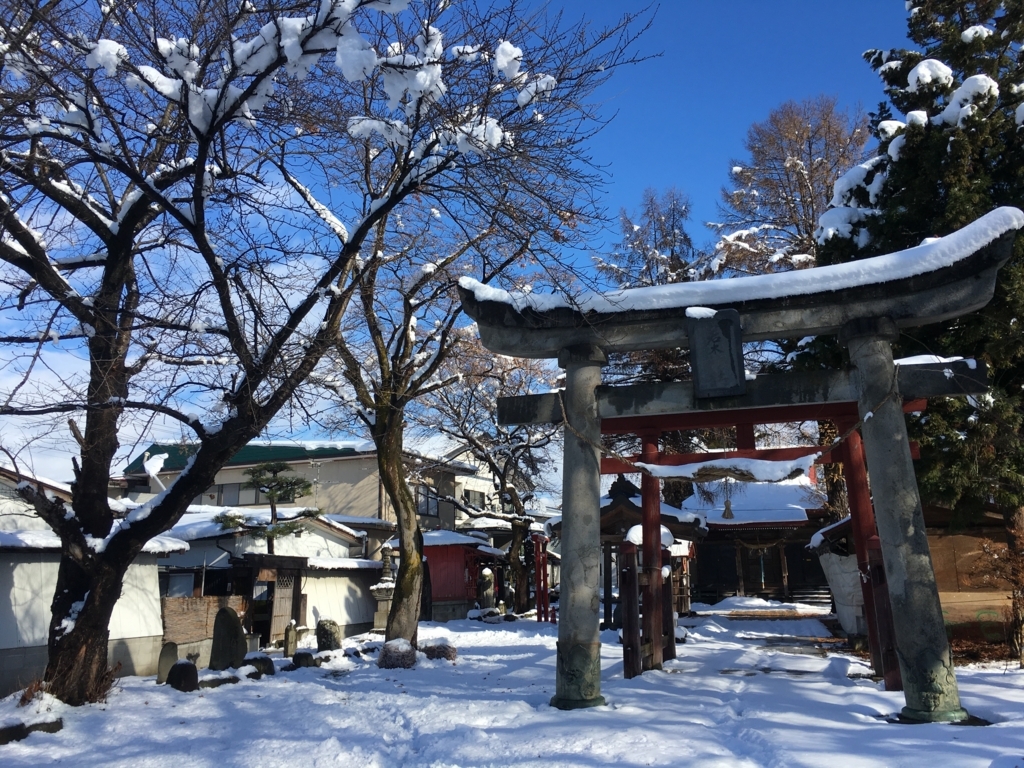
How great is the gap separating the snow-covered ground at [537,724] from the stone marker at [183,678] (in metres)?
0.14

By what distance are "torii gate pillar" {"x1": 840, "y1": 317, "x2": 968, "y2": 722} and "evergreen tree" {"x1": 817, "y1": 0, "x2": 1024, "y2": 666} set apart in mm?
3324

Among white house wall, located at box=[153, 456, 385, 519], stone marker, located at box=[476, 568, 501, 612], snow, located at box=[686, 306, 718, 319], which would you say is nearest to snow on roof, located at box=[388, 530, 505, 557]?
stone marker, located at box=[476, 568, 501, 612]

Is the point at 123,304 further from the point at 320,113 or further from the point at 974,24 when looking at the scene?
the point at 974,24

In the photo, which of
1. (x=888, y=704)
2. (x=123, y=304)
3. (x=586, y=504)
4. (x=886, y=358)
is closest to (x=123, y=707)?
(x=123, y=304)

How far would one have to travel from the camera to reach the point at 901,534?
23.9 feet

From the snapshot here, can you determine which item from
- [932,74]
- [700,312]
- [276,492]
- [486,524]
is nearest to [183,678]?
[700,312]

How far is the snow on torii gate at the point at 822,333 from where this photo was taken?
716 cm

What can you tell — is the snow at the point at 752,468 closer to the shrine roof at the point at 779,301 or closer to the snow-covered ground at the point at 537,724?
the shrine roof at the point at 779,301

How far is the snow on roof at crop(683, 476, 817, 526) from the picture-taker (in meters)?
29.1

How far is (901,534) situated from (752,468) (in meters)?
1.68

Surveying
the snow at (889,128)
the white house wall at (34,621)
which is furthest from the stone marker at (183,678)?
the snow at (889,128)

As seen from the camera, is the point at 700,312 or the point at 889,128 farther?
the point at 889,128

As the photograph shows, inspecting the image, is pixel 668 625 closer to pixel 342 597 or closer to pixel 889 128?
pixel 889 128

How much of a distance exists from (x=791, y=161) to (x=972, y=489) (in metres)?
13.4
